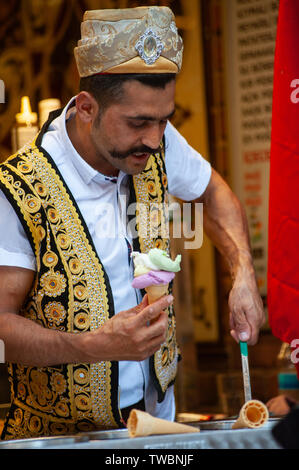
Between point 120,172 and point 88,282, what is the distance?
375 millimetres

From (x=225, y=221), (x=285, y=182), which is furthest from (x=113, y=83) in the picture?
(x=225, y=221)

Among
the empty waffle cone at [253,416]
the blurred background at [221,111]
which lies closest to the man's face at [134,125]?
the empty waffle cone at [253,416]

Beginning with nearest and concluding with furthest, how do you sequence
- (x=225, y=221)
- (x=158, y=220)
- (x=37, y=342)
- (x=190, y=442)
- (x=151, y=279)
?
(x=190, y=442) < (x=151, y=279) < (x=37, y=342) < (x=158, y=220) < (x=225, y=221)

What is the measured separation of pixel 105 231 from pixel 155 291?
0.40 meters

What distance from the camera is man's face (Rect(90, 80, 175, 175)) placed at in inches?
73.9

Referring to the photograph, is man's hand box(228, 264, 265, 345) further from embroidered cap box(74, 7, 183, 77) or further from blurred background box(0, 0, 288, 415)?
blurred background box(0, 0, 288, 415)

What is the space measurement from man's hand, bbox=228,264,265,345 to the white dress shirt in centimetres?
27

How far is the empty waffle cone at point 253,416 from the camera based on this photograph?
4.72 ft

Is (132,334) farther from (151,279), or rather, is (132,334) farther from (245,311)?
(245,311)

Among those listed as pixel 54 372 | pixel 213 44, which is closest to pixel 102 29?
pixel 54 372

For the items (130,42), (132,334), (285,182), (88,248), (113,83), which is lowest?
(132,334)

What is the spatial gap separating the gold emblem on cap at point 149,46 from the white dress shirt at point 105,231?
0.34 meters

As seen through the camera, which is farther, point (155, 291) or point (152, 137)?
point (152, 137)

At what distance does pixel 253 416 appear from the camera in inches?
58.2
